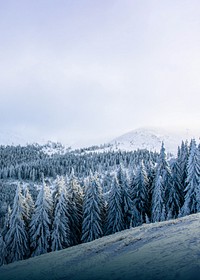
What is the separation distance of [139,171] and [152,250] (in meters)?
33.3

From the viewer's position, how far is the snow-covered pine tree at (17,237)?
41875 millimetres

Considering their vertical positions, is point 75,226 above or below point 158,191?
below

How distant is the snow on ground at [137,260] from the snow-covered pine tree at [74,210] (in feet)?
76.7

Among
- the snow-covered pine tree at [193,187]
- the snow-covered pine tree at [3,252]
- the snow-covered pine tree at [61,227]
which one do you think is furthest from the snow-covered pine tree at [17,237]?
the snow-covered pine tree at [193,187]

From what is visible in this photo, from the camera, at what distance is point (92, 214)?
42312mm

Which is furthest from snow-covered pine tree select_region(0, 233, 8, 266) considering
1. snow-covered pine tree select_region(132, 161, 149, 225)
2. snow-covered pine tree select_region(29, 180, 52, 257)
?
snow-covered pine tree select_region(132, 161, 149, 225)

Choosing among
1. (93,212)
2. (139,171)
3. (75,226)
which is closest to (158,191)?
(139,171)

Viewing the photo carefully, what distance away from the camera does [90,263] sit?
17.2 meters

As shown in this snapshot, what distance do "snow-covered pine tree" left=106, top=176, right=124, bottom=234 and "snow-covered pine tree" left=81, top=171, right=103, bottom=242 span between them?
149cm

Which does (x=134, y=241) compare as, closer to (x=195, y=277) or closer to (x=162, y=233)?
(x=162, y=233)

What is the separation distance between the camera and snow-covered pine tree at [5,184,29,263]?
41.9 m

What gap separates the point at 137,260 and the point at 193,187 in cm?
2866

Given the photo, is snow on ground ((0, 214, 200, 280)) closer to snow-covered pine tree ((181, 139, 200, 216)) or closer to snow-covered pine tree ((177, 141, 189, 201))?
snow-covered pine tree ((181, 139, 200, 216))

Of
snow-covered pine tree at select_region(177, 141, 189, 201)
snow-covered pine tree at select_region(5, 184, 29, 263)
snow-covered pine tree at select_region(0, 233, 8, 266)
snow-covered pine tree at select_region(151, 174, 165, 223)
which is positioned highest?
snow-covered pine tree at select_region(177, 141, 189, 201)
